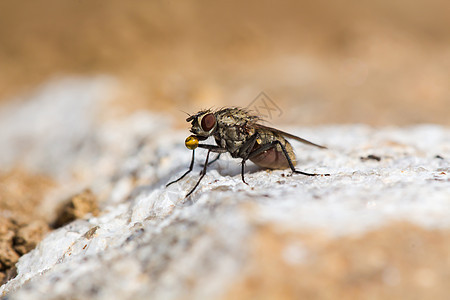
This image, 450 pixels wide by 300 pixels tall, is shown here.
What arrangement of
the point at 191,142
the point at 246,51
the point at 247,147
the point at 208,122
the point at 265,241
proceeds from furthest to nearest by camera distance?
1. the point at 246,51
2. the point at 247,147
3. the point at 208,122
4. the point at 191,142
5. the point at 265,241

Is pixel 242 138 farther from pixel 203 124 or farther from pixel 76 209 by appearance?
pixel 76 209

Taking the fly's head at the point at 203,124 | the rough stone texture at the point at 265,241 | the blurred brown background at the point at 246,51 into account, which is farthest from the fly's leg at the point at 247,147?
the blurred brown background at the point at 246,51

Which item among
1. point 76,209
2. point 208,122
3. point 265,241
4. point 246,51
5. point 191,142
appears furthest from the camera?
point 246,51

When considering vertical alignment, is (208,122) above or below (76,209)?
above

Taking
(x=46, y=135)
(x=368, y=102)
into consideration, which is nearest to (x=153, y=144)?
(x=46, y=135)

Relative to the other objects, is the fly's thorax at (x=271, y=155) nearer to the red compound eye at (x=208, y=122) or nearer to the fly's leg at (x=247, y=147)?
the fly's leg at (x=247, y=147)

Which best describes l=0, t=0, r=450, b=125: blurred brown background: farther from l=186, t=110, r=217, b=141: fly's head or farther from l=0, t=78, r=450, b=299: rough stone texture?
l=0, t=78, r=450, b=299: rough stone texture

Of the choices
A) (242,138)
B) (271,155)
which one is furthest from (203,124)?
(271,155)
